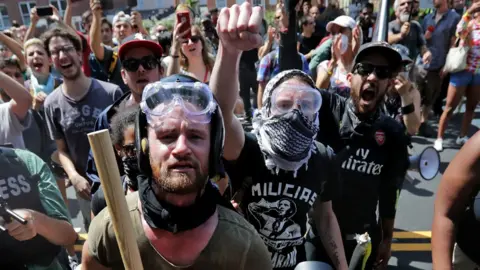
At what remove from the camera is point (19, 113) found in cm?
327

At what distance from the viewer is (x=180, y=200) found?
4.22 ft

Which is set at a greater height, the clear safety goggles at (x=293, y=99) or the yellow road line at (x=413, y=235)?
the clear safety goggles at (x=293, y=99)

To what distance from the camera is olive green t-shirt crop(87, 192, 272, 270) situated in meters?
1.28

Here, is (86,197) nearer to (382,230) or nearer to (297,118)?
(297,118)

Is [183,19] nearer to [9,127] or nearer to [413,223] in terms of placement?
[9,127]

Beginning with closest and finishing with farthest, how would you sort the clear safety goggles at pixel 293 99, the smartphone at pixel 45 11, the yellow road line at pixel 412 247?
the clear safety goggles at pixel 293 99 → the yellow road line at pixel 412 247 → the smartphone at pixel 45 11

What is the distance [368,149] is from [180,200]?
5.14 ft

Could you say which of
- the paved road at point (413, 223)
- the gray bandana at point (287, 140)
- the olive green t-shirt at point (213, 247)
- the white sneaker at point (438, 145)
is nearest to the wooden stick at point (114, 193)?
the olive green t-shirt at point (213, 247)

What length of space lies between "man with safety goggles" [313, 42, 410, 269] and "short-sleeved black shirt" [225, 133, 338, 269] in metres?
0.55

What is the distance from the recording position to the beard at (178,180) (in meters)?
1.24

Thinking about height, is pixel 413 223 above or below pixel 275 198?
below

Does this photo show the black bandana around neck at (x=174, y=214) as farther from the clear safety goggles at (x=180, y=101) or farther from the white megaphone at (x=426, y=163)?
the white megaphone at (x=426, y=163)

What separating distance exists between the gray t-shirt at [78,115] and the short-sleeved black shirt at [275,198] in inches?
64.8

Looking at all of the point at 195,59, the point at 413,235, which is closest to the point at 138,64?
the point at 195,59
